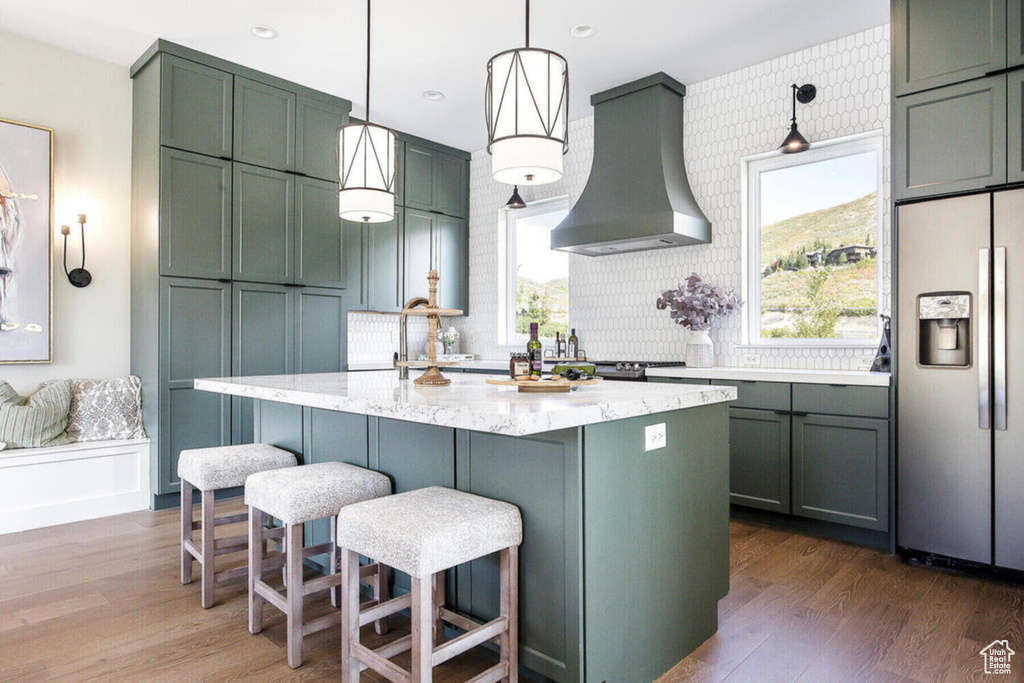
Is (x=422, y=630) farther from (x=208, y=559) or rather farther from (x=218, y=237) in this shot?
(x=218, y=237)

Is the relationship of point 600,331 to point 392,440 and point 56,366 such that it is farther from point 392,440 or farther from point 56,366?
point 56,366

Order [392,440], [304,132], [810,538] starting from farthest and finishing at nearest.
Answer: [304,132]
[810,538]
[392,440]

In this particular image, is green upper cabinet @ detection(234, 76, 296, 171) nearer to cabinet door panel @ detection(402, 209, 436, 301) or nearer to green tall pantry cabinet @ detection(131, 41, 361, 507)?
green tall pantry cabinet @ detection(131, 41, 361, 507)

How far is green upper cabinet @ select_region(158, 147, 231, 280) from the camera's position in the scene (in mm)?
3883

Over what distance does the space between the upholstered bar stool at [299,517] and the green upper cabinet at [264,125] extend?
2.89 meters

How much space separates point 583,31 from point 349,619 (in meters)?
3.43

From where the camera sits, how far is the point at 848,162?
148 inches

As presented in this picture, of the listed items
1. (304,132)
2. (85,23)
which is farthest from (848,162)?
(85,23)

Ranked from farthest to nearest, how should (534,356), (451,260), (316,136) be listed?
(451,260), (316,136), (534,356)

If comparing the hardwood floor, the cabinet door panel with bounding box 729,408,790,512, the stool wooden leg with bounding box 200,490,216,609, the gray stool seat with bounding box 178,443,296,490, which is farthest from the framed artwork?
the cabinet door panel with bounding box 729,408,790,512

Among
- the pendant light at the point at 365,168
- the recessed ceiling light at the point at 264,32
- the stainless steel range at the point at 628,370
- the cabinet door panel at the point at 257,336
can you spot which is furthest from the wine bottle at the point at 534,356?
the recessed ceiling light at the point at 264,32

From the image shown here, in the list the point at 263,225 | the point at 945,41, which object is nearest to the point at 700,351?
the point at 945,41

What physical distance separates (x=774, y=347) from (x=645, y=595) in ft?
8.55

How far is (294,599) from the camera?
197 centimetres
